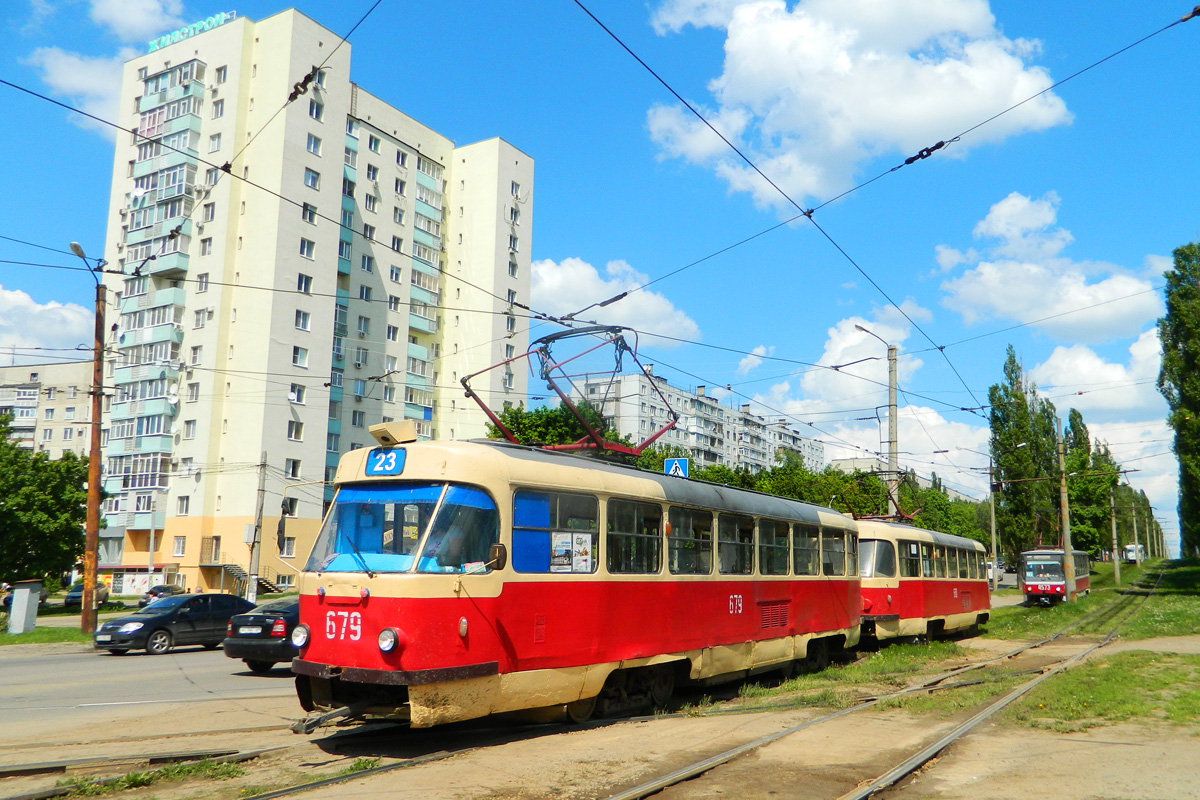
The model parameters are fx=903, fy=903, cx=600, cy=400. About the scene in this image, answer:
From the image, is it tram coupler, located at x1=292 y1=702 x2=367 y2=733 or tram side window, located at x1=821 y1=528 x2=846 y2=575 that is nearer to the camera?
tram coupler, located at x1=292 y1=702 x2=367 y2=733

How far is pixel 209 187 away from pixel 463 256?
17.9m

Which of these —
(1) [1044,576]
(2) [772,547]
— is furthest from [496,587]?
(1) [1044,576]

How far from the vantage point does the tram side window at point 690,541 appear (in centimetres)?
1110

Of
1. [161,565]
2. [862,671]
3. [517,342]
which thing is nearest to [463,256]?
[517,342]

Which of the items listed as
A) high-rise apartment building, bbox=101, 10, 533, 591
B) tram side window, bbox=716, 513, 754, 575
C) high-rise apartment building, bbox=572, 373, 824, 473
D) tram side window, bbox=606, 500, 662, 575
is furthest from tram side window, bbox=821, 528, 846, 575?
high-rise apartment building, bbox=572, 373, 824, 473

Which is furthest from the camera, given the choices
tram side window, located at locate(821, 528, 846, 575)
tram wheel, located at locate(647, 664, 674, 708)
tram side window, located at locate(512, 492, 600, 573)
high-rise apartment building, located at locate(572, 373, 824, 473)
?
high-rise apartment building, located at locate(572, 373, 824, 473)

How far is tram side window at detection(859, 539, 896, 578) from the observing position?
1955 centimetres

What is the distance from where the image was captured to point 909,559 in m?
20.6

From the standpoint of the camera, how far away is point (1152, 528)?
158 meters

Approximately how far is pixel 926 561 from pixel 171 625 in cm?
1797

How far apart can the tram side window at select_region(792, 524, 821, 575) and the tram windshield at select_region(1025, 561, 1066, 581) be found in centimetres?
3065

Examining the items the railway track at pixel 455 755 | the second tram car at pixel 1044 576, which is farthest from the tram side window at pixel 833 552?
the second tram car at pixel 1044 576

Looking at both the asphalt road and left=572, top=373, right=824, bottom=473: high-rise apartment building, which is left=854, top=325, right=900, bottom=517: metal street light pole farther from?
left=572, top=373, right=824, bottom=473: high-rise apartment building

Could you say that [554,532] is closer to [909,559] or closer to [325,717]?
[325,717]
